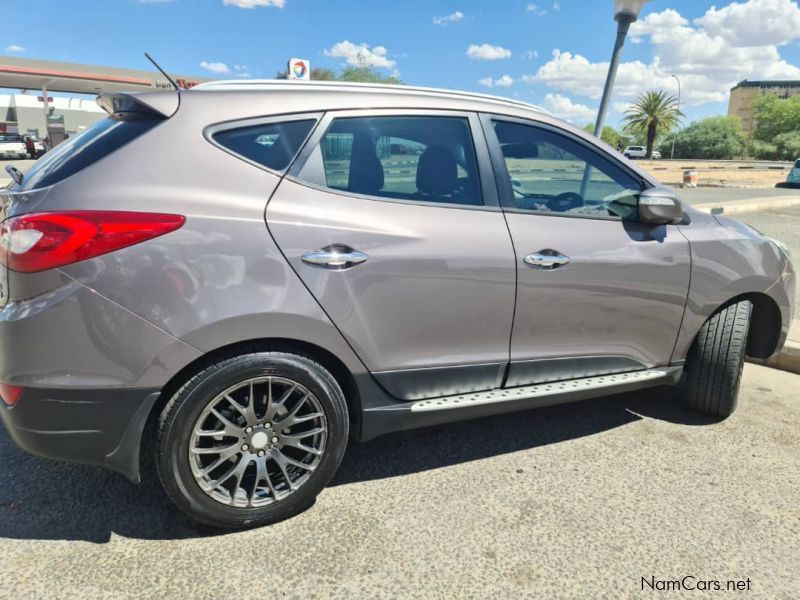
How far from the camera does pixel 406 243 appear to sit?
2.43 metres

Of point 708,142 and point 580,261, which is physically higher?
point 708,142

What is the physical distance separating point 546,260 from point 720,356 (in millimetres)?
1421

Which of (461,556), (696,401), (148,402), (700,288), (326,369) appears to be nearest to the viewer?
(148,402)

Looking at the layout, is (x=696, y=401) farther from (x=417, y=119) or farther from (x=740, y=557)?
(x=417, y=119)

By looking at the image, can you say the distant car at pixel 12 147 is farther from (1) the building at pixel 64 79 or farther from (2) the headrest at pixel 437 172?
(2) the headrest at pixel 437 172

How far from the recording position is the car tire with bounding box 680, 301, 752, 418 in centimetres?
334

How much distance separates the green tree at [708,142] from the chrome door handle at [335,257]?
74856 mm

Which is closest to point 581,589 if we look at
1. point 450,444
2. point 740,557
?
point 740,557

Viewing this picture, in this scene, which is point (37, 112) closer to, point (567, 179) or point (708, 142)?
point (567, 179)

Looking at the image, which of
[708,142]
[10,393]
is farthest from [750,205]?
[708,142]

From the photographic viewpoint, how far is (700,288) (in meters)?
3.20

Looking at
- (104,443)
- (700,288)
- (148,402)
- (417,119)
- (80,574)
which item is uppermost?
(417,119)

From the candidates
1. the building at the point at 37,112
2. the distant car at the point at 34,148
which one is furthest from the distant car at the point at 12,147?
the building at the point at 37,112

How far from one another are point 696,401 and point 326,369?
7.80 feet
